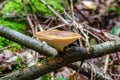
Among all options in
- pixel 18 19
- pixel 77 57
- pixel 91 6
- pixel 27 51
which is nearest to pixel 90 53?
pixel 77 57

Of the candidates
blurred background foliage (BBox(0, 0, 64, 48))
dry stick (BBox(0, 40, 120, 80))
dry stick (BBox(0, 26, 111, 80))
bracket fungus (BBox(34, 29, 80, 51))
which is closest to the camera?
bracket fungus (BBox(34, 29, 80, 51))

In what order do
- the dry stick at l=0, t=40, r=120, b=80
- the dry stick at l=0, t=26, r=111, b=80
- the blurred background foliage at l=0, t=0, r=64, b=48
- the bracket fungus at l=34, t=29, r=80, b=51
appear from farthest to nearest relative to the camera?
the blurred background foliage at l=0, t=0, r=64, b=48 → the dry stick at l=0, t=26, r=111, b=80 → the dry stick at l=0, t=40, r=120, b=80 → the bracket fungus at l=34, t=29, r=80, b=51

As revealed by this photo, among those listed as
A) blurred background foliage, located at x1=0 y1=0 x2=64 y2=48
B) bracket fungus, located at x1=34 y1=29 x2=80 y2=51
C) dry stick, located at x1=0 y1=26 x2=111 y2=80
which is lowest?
blurred background foliage, located at x1=0 y1=0 x2=64 y2=48

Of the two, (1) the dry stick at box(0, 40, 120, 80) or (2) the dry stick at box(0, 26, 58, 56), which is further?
(2) the dry stick at box(0, 26, 58, 56)

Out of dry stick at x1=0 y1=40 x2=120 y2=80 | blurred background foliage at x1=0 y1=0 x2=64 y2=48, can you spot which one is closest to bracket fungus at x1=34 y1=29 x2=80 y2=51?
dry stick at x1=0 y1=40 x2=120 y2=80

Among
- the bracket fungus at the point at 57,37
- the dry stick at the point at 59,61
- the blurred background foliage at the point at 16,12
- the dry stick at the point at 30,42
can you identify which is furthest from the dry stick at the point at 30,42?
the blurred background foliage at the point at 16,12

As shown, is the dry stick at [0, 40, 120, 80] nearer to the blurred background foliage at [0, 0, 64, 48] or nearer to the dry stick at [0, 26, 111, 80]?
the dry stick at [0, 26, 111, 80]

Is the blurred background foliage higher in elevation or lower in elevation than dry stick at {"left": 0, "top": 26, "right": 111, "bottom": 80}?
lower

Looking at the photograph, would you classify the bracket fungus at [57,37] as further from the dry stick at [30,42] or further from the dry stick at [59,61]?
the dry stick at [30,42]
